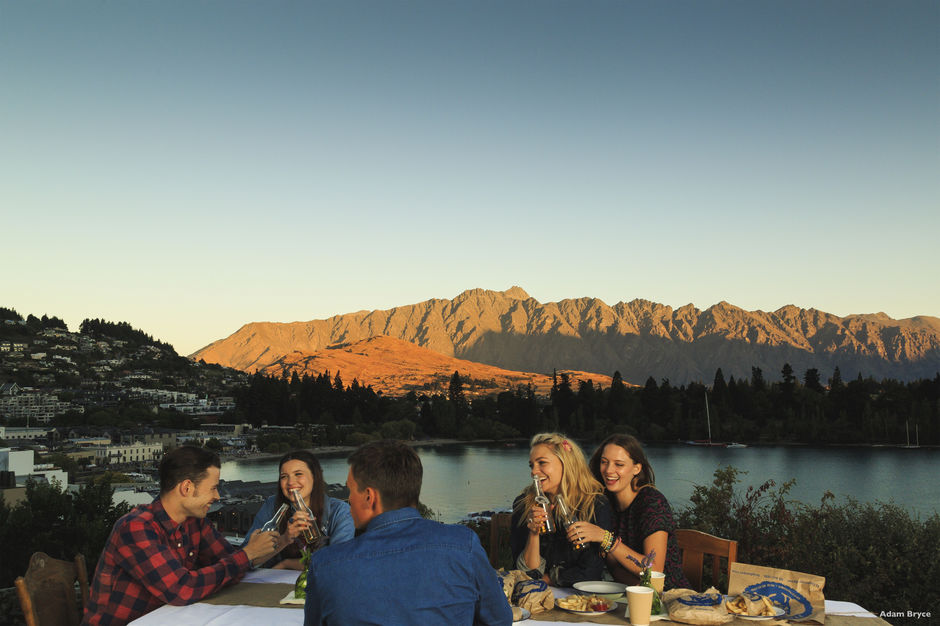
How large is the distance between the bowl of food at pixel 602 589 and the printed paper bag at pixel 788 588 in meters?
0.40

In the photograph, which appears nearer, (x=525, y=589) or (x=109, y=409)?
(x=525, y=589)

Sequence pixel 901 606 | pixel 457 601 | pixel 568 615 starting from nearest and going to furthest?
pixel 457 601 < pixel 568 615 < pixel 901 606

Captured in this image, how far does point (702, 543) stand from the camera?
3.24 meters

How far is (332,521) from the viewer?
3.64 m

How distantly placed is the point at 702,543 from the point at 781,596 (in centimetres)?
82

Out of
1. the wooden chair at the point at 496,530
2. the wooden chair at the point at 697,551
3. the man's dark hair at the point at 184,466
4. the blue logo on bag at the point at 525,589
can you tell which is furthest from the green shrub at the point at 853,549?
the man's dark hair at the point at 184,466

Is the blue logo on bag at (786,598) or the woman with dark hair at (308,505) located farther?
the woman with dark hair at (308,505)

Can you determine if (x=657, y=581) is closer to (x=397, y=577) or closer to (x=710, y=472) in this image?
(x=397, y=577)

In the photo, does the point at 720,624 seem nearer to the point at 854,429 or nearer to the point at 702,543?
the point at 702,543

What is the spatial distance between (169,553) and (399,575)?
1.44 meters

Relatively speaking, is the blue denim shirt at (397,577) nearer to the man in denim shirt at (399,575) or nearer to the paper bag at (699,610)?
the man in denim shirt at (399,575)

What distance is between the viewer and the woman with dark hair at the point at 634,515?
2975mm

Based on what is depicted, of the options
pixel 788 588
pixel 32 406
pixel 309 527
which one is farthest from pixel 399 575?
pixel 32 406

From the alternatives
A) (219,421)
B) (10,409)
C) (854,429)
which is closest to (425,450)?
(219,421)
